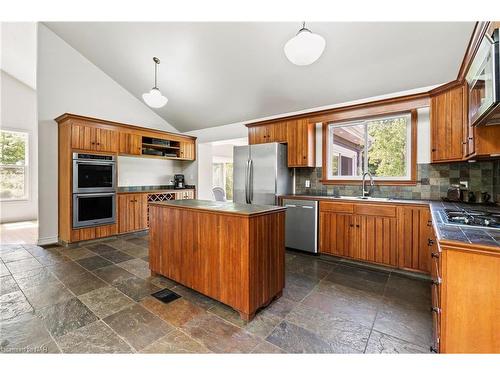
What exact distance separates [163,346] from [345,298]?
1703 millimetres

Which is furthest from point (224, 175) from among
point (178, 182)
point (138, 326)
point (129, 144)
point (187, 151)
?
point (138, 326)

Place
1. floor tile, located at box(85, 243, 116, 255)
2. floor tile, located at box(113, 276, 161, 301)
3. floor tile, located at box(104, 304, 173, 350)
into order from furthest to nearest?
floor tile, located at box(85, 243, 116, 255) < floor tile, located at box(113, 276, 161, 301) < floor tile, located at box(104, 304, 173, 350)

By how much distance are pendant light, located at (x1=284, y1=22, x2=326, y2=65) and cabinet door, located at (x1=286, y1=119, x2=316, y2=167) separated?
1.86 m

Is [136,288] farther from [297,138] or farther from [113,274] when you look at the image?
[297,138]

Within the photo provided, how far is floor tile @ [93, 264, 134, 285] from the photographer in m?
2.75

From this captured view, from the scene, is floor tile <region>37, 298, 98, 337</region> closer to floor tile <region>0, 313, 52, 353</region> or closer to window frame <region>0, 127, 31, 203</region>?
floor tile <region>0, 313, 52, 353</region>

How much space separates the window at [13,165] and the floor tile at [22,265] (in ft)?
12.8

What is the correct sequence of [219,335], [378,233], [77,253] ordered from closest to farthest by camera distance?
[219,335], [378,233], [77,253]

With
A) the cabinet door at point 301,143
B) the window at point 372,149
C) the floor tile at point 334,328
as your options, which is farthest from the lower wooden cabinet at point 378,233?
the floor tile at point 334,328

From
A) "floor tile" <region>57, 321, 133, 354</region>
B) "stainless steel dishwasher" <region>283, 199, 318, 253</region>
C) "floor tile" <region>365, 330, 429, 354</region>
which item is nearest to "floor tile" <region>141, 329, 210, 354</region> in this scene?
"floor tile" <region>57, 321, 133, 354</region>

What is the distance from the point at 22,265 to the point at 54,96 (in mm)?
2952

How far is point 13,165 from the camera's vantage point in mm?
5922
